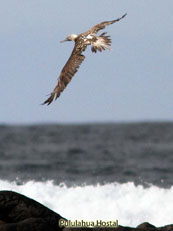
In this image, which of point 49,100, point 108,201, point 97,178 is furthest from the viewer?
point 97,178

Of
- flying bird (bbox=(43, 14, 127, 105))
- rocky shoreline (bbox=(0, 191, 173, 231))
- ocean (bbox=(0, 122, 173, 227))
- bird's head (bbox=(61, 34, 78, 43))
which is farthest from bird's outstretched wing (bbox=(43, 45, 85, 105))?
ocean (bbox=(0, 122, 173, 227))

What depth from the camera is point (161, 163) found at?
1388 inches

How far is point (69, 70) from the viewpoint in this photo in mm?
Answer: 13227

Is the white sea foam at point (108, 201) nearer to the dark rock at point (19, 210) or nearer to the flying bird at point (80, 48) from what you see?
the dark rock at point (19, 210)

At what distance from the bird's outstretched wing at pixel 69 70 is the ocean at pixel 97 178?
6.64 metres

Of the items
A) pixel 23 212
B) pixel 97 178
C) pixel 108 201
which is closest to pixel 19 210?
pixel 23 212

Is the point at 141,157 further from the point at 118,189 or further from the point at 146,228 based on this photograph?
the point at 146,228

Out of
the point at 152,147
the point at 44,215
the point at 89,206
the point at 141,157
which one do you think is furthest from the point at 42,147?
the point at 44,215

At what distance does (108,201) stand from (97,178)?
295 inches

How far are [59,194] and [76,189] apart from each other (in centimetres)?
146

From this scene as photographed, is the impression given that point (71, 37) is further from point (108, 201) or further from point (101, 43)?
point (108, 201)

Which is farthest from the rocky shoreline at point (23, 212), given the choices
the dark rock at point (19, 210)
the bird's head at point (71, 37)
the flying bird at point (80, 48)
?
the bird's head at point (71, 37)

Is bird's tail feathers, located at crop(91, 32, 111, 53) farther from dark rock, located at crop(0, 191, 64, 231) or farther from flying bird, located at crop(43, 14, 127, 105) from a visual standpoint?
dark rock, located at crop(0, 191, 64, 231)

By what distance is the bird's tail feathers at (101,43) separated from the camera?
1313 cm
